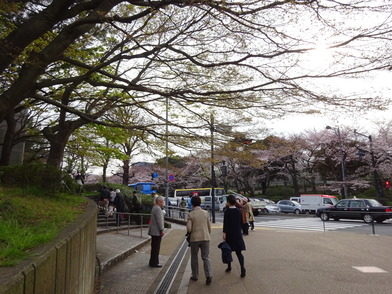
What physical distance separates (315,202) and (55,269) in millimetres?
28601

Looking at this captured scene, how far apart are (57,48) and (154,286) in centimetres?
470

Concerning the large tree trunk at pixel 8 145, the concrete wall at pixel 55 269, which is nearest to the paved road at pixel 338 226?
the concrete wall at pixel 55 269

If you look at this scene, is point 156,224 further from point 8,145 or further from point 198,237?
point 8,145

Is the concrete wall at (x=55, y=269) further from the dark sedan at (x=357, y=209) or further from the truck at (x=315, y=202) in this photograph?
the truck at (x=315, y=202)

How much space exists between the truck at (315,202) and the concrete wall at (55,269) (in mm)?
27062

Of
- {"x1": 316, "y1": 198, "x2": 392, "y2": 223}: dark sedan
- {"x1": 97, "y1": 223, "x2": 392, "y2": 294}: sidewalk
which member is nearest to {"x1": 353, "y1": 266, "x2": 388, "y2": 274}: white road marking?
{"x1": 97, "y1": 223, "x2": 392, "y2": 294}: sidewalk

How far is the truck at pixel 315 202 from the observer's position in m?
27.2

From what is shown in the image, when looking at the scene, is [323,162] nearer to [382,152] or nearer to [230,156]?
[382,152]

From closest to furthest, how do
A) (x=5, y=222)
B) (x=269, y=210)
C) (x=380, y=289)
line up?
(x=5, y=222)
(x=380, y=289)
(x=269, y=210)

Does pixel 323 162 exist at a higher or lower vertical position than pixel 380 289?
higher

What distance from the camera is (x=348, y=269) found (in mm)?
6320

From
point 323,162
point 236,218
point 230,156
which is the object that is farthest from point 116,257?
point 323,162


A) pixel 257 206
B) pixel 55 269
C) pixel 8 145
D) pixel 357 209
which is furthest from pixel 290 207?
pixel 55 269

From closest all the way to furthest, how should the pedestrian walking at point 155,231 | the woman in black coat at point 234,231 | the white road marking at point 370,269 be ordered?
the woman in black coat at point 234,231, the white road marking at point 370,269, the pedestrian walking at point 155,231
